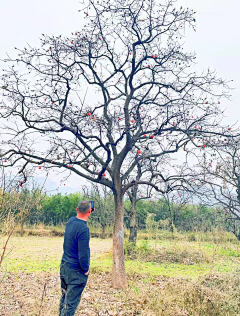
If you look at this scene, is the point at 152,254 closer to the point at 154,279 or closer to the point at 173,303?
the point at 154,279

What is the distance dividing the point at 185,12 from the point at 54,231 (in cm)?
2082

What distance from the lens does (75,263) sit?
3906mm

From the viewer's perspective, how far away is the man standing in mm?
3826

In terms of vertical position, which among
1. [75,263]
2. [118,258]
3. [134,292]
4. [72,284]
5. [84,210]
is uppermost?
[84,210]

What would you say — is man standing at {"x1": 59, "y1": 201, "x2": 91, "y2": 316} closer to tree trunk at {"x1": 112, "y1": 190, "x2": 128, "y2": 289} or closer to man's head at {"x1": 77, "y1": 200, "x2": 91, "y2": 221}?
man's head at {"x1": 77, "y1": 200, "x2": 91, "y2": 221}

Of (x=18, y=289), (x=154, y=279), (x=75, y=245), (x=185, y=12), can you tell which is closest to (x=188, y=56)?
(x=185, y=12)

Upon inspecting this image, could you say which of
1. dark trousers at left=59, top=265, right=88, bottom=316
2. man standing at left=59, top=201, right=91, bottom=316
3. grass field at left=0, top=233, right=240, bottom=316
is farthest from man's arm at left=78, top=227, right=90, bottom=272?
grass field at left=0, top=233, right=240, bottom=316

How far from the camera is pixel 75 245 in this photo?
12.9 ft

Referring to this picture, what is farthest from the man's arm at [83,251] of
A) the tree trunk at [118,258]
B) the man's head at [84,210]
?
the tree trunk at [118,258]

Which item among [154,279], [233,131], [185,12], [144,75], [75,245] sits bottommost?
[154,279]

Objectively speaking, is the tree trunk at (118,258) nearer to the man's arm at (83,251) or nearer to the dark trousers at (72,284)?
the dark trousers at (72,284)

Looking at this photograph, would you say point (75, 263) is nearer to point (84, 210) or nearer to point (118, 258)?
point (84, 210)

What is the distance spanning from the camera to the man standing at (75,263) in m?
3.83

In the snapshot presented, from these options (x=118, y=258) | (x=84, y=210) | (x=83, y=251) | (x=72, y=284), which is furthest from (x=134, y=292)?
(x=84, y=210)
